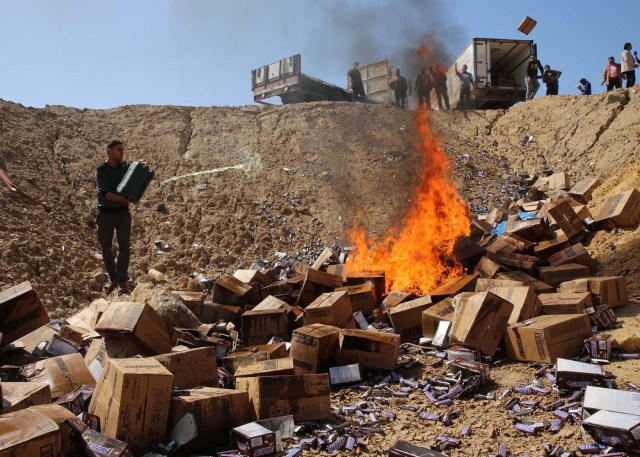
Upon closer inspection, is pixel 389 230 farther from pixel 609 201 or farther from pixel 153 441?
pixel 153 441

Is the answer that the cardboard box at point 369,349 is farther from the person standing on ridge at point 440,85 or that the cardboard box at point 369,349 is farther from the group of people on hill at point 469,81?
the person standing on ridge at point 440,85

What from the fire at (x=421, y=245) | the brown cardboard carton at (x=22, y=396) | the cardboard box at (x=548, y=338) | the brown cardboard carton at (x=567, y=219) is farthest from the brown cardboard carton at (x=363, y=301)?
the brown cardboard carton at (x=22, y=396)

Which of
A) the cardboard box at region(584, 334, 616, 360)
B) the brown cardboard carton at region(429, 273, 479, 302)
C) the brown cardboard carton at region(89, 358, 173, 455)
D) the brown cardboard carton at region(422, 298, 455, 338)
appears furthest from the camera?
the brown cardboard carton at region(429, 273, 479, 302)

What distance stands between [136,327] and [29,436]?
181cm

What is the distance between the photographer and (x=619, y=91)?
1314 centimetres

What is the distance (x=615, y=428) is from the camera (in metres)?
3.12

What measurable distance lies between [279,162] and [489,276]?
7.37 meters

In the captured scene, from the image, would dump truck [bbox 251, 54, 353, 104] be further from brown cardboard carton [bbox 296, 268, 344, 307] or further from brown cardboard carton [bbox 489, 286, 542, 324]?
brown cardboard carton [bbox 489, 286, 542, 324]

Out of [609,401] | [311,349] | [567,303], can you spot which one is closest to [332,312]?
[311,349]

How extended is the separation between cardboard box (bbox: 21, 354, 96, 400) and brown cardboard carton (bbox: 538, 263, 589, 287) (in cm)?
531

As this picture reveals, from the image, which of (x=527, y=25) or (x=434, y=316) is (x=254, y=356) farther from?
(x=527, y=25)

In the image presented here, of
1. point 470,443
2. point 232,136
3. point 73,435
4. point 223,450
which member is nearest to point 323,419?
point 223,450

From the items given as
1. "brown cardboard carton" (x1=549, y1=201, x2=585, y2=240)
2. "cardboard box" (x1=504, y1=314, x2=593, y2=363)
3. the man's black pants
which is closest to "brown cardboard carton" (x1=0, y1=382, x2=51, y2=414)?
the man's black pants

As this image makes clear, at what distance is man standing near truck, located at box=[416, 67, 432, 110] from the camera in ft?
56.2
